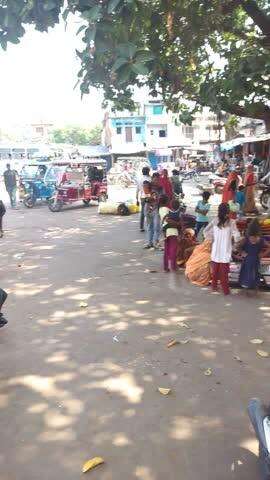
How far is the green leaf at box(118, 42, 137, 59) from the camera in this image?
2943 millimetres

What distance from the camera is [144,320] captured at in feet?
18.3

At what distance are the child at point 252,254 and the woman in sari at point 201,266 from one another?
0.65 meters

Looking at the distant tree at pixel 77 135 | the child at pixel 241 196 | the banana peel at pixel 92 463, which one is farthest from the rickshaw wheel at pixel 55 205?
the distant tree at pixel 77 135

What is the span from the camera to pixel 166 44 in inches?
320

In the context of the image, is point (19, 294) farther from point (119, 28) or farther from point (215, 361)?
point (119, 28)

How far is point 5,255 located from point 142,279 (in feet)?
11.6

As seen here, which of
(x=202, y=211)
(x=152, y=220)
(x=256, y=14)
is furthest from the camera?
(x=152, y=220)

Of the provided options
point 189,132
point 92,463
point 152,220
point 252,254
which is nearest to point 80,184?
point 152,220

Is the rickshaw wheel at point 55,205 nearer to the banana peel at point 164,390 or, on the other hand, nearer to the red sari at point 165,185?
the red sari at point 165,185

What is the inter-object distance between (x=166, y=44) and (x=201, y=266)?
13.5ft

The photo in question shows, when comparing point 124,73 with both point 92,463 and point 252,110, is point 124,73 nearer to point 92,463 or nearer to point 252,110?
point 92,463

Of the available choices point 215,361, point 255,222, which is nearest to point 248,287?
point 255,222

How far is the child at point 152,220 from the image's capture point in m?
9.06

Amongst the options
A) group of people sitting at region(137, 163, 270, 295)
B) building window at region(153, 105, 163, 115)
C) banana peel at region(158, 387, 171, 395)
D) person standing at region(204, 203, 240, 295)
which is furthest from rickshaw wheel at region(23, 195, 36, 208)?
building window at region(153, 105, 163, 115)
